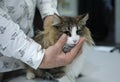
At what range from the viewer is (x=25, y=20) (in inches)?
33.0

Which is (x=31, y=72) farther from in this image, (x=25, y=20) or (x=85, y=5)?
(x=85, y=5)

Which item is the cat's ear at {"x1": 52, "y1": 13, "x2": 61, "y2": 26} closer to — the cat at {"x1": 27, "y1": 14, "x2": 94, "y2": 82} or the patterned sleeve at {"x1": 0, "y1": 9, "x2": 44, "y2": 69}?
the cat at {"x1": 27, "y1": 14, "x2": 94, "y2": 82}

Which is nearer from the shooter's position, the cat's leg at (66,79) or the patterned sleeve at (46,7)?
the cat's leg at (66,79)

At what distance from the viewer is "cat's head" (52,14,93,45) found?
2.53 ft

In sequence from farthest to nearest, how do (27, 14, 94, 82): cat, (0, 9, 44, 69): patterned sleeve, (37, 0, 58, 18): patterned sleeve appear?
(37, 0, 58, 18): patterned sleeve < (27, 14, 94, 82): cat < (0, 9, 44, 69): patterned sleeve

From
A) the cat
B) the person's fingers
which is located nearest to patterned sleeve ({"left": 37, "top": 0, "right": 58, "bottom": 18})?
the cat

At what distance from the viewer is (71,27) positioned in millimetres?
790

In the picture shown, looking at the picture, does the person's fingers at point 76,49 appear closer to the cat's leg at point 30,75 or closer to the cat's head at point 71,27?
the cat's head at point 71,27

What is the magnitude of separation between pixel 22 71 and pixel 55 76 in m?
0.14

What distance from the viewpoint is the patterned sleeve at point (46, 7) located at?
3.08ft

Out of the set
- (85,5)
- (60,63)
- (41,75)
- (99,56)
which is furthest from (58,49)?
(85,5)

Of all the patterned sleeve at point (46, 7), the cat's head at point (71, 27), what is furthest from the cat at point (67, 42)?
the patterned sleeve at point (46, 7)

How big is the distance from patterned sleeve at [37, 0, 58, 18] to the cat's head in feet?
0.43

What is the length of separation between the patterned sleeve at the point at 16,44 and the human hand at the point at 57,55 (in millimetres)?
19
